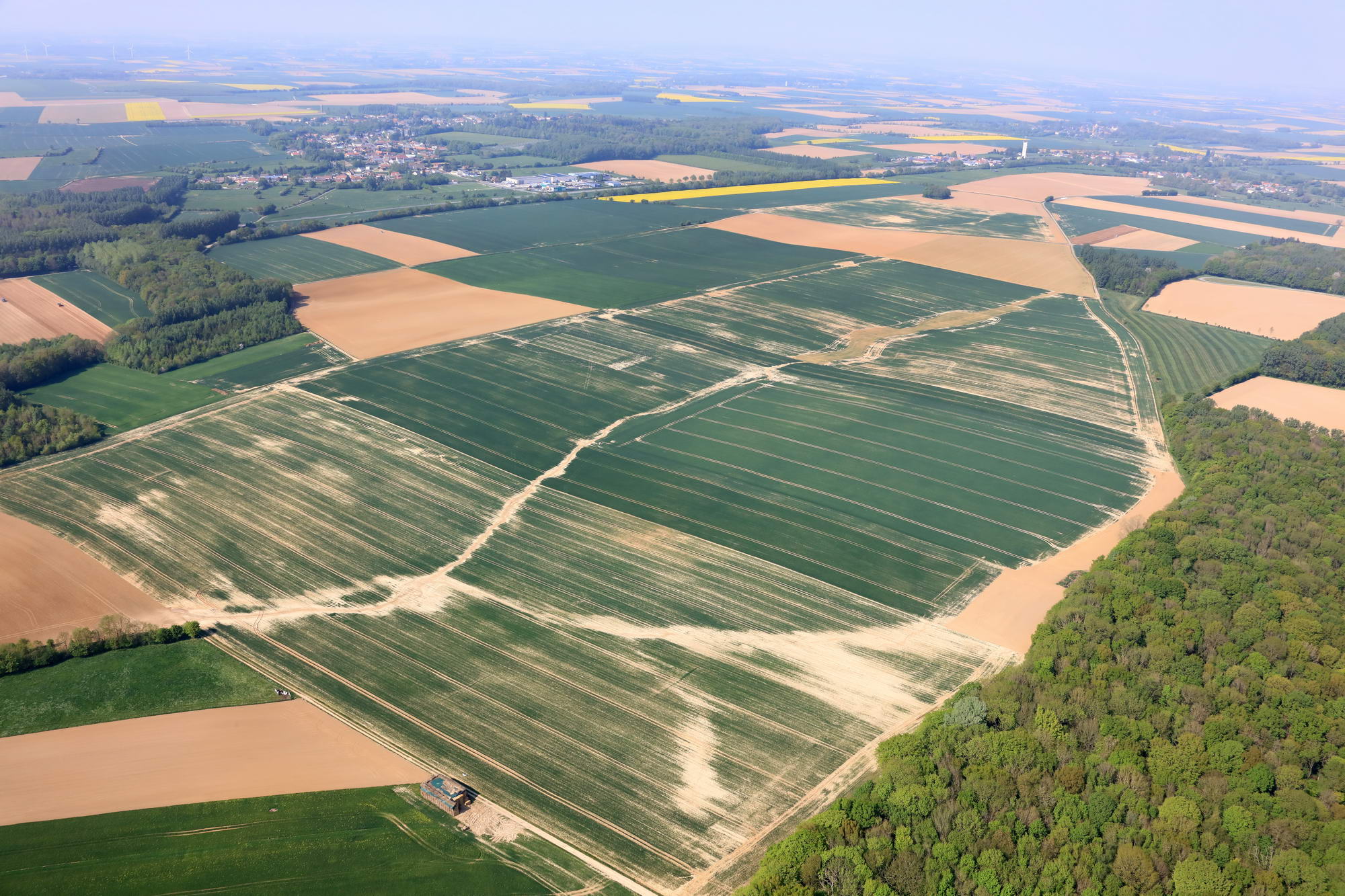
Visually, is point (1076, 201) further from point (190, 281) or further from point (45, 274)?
point (45, 274)

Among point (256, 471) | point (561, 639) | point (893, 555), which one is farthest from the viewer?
point (256, 471)

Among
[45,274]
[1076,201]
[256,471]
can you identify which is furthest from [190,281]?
[1076,201]

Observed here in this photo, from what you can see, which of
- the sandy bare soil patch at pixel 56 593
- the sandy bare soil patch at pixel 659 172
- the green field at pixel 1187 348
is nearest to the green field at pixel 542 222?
the sandy bare soil patch at pixel 659 172

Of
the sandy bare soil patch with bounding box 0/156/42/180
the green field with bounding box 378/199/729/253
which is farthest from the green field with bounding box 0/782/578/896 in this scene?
the sandy bare soil patch with bounding box 0/156/42/180

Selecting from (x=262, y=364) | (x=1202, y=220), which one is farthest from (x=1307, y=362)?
(x=262, y=364)

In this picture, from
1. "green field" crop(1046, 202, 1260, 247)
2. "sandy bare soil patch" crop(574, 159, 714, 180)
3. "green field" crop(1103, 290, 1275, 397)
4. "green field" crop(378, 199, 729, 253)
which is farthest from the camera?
"sandy bare soil patch" crop(574, 159, 714, 180)

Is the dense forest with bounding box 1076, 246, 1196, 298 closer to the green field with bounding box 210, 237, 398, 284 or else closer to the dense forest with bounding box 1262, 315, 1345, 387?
the dense forest with bounding box 1262, 315, 1345, 387

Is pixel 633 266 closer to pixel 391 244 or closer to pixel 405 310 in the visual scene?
pixel 405 310
